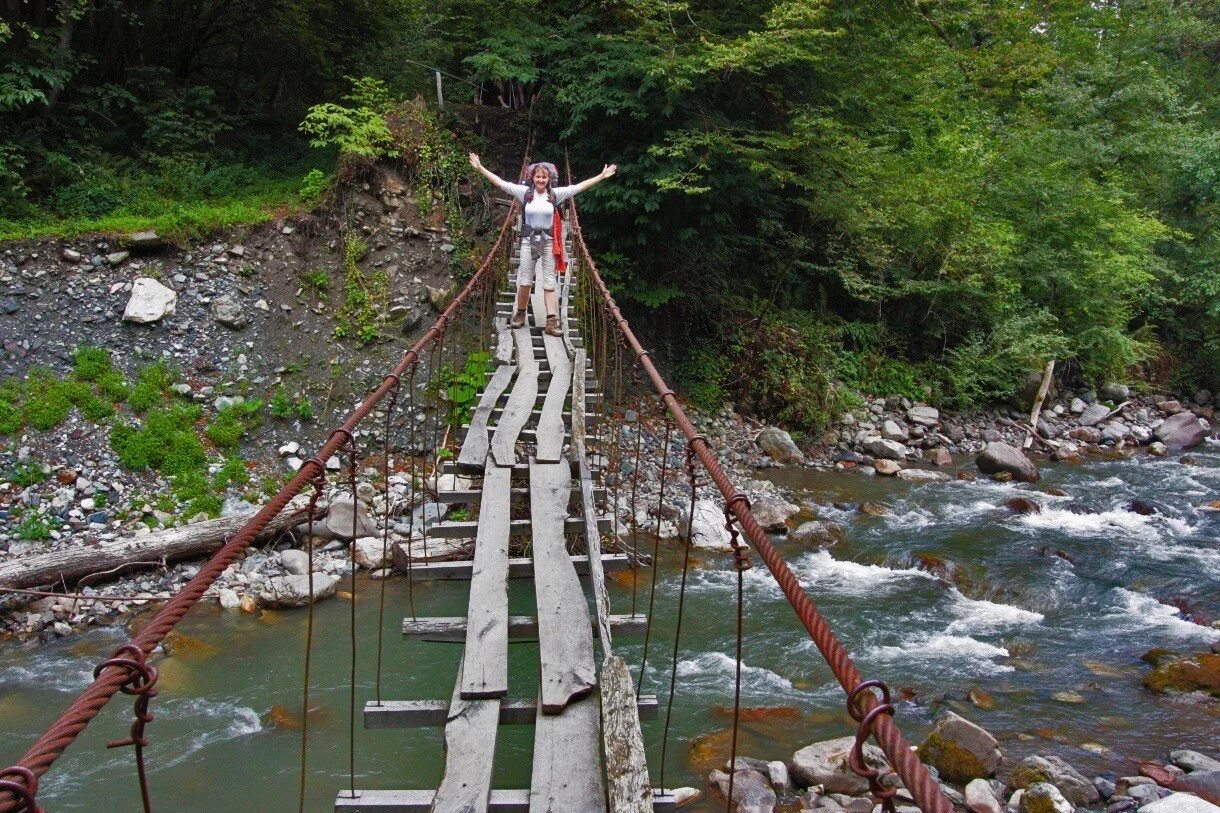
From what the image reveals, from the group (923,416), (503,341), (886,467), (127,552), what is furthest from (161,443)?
(923,416)

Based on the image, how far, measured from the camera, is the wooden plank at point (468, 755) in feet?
7.02

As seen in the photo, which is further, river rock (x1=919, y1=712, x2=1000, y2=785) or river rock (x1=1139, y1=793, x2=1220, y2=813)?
river rock (x1=919, y1=712, x2=1000, y2=785)

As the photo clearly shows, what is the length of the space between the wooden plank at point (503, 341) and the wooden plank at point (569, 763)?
3692 millimetres

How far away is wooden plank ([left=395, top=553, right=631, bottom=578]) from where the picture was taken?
341cm

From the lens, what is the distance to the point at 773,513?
7625 mm

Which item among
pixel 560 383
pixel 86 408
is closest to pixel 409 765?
pixel 560 383

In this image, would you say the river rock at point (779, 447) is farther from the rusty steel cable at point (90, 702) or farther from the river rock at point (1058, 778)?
the rusty steel cable at point (90, 702)

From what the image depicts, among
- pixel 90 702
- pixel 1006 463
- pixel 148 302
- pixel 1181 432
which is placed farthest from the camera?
pixel 1181 432

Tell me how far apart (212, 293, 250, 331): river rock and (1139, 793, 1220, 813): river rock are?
8.11 m

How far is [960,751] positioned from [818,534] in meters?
3.35

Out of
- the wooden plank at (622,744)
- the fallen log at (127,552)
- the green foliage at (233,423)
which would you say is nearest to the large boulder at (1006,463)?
the fallen log at (127,552)

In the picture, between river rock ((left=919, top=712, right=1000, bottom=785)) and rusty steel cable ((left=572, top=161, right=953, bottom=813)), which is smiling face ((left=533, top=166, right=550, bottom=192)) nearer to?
rusty steel cable ((left=572, top=161, right=953, bottom=813))

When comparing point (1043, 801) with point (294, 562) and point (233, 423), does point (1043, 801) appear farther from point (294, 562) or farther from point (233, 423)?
point (233, 423)

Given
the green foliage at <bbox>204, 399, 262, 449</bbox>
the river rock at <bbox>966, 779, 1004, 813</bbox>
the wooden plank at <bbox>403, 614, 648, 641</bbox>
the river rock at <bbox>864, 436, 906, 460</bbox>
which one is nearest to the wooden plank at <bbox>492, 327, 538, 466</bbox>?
the wooden plank at <bbox>403, 614, 648, 641</bbox>
